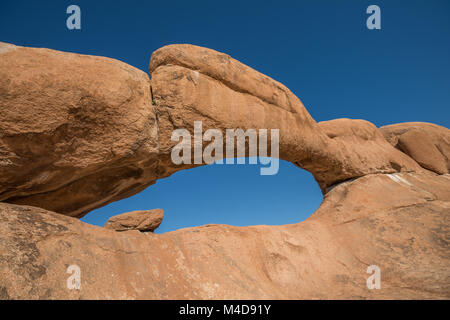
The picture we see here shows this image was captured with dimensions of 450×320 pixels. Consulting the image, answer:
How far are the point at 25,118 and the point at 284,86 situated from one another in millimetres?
4595

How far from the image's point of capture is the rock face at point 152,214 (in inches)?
134

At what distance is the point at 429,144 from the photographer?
8.12 metres

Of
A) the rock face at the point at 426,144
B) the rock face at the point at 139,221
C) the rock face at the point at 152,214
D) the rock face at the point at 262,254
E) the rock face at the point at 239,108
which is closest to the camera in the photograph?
the rock face at the point at 262,254

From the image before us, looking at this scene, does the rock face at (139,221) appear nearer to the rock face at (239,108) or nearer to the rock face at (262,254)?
the rock face at (262,254)

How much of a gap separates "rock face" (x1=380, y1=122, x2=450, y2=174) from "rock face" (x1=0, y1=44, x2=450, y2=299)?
132 centimetres

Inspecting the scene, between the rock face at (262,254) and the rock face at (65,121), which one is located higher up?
the rock face at (65,121)

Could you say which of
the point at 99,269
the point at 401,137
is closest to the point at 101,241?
the point at 99,269

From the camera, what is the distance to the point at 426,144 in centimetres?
812

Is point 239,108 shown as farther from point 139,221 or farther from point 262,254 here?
point 139,221

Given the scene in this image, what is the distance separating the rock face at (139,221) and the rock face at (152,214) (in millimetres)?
62

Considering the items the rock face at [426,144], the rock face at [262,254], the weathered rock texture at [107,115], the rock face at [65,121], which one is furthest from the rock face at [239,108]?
the rock face at [426,144]

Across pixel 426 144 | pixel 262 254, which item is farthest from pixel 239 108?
pixel 426 144

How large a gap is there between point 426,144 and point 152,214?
284 inches
